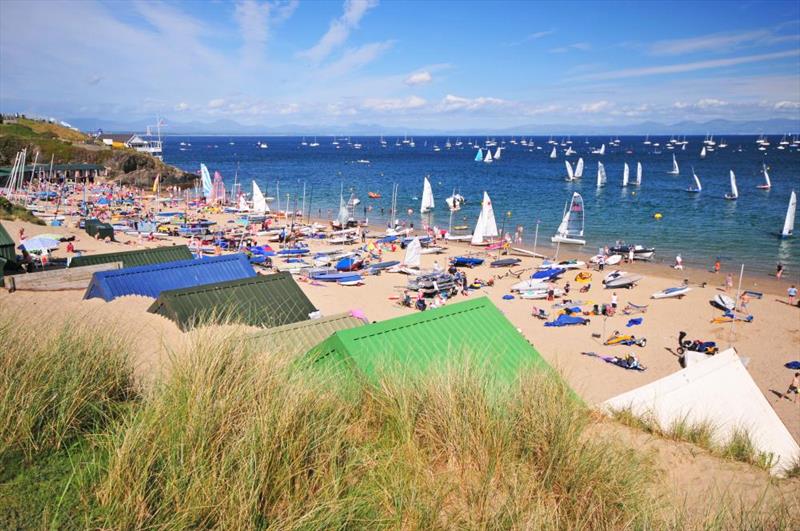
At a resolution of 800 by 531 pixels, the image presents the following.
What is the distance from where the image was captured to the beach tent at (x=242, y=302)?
1110 centimetres

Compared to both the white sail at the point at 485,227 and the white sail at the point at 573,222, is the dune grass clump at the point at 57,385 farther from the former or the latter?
the white sail at the point at 573,222

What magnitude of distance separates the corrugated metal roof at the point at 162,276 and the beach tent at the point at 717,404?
10.4 m

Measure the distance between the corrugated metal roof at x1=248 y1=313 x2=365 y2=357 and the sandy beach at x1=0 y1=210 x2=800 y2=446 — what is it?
1.80 meters

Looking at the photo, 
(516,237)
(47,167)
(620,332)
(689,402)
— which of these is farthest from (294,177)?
(689,402)

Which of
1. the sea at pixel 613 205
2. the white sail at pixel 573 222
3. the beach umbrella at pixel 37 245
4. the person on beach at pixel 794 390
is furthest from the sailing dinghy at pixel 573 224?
the beach umbrella at pixel 37 245

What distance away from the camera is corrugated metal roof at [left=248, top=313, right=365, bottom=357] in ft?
26.8

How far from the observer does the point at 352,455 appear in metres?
4.45

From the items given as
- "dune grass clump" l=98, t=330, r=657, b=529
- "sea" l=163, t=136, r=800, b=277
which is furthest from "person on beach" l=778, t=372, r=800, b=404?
"sea" l=163, t=136, r=800, b=277

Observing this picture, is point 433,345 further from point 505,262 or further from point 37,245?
point 505,262

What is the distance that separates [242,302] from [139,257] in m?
7.27

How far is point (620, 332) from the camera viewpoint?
65.4 ft

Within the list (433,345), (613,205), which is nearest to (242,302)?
(433,345)

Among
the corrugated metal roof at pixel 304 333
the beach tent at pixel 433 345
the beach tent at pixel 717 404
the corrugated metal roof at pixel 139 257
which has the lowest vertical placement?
the beach tent at pixel 717 404

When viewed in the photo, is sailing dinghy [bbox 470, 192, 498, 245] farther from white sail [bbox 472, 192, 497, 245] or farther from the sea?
the sea
